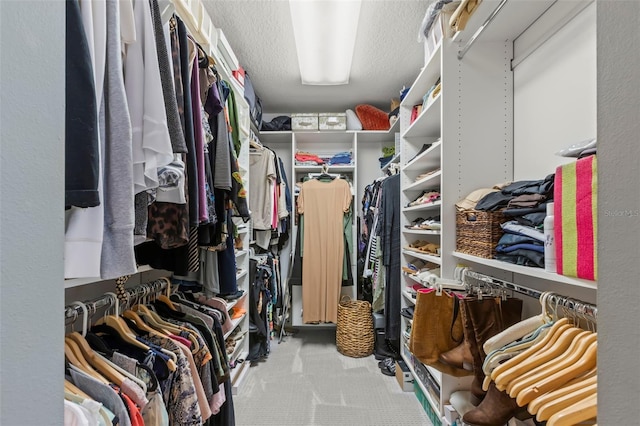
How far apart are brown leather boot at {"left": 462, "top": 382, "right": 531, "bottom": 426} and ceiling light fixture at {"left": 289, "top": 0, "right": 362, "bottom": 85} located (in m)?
1.85

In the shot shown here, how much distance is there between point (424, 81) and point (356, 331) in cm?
205

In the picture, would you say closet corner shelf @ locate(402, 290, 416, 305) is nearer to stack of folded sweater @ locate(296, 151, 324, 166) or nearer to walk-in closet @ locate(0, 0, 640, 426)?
walk-in closet @ locate(0, 0, 640, 426)

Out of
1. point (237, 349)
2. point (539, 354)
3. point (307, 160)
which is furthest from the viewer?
point (307, 160)

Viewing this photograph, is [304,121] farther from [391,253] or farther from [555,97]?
[555,97]

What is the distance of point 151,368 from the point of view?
907 millimetres

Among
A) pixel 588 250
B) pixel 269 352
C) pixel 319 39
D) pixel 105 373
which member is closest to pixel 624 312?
pixel 588 250

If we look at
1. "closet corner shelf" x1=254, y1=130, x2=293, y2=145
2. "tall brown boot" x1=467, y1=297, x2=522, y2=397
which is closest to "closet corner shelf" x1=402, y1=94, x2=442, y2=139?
"tall brown boot" x1=467, y1=297, x2=522, y2=397

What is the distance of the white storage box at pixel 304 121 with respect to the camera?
126 inches

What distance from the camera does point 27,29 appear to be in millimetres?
419

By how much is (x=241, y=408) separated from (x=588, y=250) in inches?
79.6

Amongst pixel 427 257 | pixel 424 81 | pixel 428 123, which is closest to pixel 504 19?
pixel 424 81

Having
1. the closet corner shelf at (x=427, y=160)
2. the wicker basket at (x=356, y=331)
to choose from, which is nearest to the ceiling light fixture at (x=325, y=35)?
the closet corner shelf at (x=427, y=160)

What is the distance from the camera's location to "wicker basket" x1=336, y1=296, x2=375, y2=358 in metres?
2.71

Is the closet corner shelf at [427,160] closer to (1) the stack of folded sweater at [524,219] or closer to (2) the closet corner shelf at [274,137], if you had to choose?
(1) the stack of folded sweater at [524,219]
